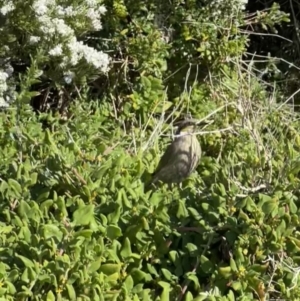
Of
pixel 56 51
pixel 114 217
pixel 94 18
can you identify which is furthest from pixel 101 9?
pixel 114 217

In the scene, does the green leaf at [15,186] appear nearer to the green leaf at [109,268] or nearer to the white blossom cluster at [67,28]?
the green leaf at [109,268]

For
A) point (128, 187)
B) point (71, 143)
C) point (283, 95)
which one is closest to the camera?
point (128, 187)

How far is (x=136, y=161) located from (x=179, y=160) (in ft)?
1.12

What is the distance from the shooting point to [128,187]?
383 centimetres

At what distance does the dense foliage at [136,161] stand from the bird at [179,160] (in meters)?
0.07

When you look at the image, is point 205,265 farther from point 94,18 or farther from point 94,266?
point 94,18

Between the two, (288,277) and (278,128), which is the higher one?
(288,277)

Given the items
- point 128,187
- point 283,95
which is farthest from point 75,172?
point 283,95

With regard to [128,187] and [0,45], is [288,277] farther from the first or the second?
[0,45]

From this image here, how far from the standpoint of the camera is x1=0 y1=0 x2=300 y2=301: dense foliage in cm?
338

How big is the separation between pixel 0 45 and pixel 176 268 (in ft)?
6.68

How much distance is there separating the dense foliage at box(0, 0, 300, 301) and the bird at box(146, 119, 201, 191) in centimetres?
7

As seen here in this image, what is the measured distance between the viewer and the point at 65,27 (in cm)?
484

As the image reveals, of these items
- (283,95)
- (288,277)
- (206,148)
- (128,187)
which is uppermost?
(128,187)
